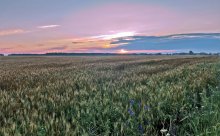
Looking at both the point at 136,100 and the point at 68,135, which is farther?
the point at 136,100

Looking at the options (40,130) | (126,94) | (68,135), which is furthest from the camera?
(126,94)

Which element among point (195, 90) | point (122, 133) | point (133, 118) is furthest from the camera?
point (195, 90)

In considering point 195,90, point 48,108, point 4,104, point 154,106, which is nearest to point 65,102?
point 48,108

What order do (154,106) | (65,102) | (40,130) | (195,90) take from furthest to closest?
(195,90) < (65,102) < (154,106) < (40,130)

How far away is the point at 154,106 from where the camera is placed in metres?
5.89

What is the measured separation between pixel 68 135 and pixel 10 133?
0.75 meters

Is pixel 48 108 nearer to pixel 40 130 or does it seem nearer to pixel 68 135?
pixel 40 130

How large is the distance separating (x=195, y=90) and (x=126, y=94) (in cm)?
197

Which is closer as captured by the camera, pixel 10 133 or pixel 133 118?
pixel 10 133

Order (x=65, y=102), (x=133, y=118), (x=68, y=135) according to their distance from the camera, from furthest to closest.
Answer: (x=65, y=102), (x=133, y=118), (x=68, y=135)

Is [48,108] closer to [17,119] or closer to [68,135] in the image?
[17,119]

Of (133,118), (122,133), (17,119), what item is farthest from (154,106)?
(17,119)

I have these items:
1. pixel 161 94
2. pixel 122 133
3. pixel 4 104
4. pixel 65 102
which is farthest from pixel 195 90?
pixel 4 104

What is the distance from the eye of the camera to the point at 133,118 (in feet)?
16.4
